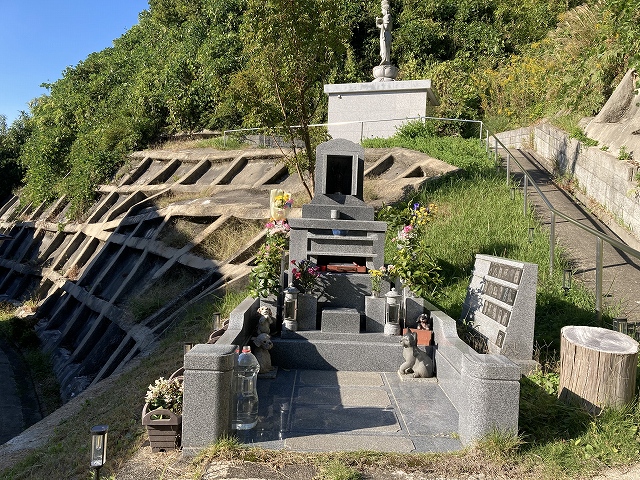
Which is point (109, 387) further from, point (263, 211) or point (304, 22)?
point (304, 22)

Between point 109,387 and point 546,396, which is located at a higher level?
point 546,396

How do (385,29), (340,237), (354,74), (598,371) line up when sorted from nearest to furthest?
1. (598,371)
2. (340,237)
3. (385,29)
4. (354,74)

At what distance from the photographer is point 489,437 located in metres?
4.55

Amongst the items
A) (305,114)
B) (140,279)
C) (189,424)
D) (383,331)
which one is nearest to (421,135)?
(305,114)

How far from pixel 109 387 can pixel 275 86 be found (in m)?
7.42

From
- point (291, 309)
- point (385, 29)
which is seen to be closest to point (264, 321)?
point (291, 309)

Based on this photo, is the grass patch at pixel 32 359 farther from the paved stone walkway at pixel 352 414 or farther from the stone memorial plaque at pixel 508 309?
the stone memorial plaque at pixel 508 309

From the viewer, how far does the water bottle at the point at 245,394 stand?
16.5 feet

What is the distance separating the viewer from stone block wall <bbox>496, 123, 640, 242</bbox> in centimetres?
1042

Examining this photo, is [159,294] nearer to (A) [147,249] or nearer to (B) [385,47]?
(A) [147,249]

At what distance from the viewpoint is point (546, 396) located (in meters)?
5.53

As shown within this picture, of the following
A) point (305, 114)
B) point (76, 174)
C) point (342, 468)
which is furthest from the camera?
point (76, 174)

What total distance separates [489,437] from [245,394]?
2.25m

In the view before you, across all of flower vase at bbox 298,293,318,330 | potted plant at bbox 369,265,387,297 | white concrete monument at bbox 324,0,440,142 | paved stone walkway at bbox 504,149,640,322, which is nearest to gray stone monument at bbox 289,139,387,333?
flower vase at bbox 298,293,318,330
